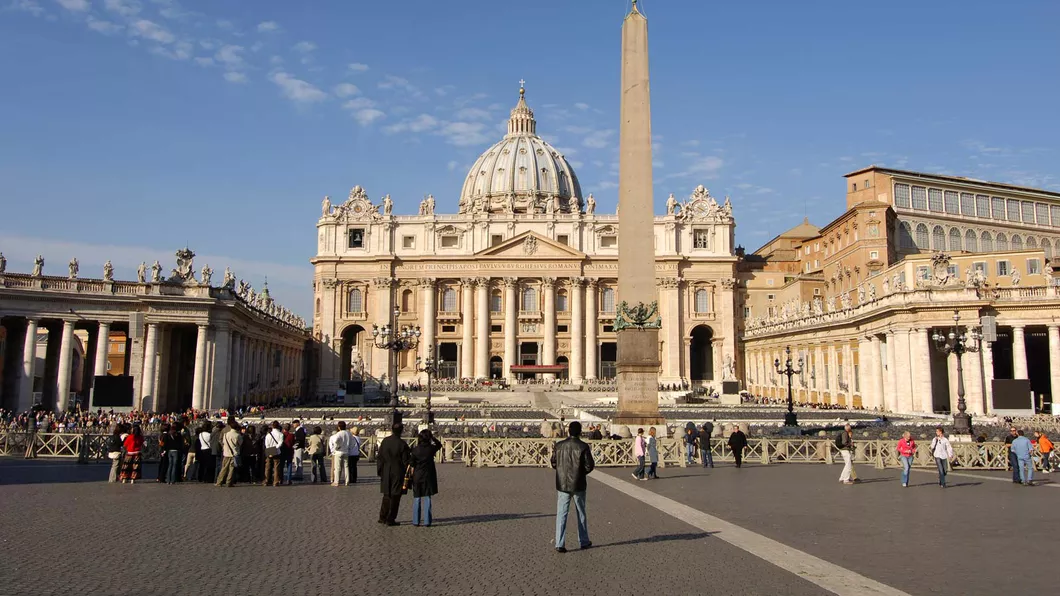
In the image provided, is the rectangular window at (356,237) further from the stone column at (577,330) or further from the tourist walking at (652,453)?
the tourist walking at (652,453)

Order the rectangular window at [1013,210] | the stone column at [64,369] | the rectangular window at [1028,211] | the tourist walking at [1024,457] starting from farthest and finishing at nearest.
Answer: the rectangular window at [1028,211]
the rectangular window at [1013,210]
the stone column at [64,369]
the tourist walking at [1024,457]

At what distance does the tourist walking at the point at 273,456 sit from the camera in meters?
15.9

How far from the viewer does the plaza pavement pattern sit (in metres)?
7.80

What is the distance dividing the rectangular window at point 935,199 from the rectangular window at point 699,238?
2375 centimetres

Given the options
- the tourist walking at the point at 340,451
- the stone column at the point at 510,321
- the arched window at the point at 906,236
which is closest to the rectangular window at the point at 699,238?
the stone column at the point at 510,321

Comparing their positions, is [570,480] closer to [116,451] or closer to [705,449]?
[116,451]

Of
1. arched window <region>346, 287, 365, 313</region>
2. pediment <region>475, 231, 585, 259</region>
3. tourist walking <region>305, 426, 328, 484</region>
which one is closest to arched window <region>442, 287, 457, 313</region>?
pediment <region>475, 231, 585, 259</region>

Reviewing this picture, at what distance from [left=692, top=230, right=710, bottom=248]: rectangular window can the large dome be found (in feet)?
86.5

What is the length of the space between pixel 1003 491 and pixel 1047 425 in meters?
18.4

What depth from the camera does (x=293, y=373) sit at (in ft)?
230

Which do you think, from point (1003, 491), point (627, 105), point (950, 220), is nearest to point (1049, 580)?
point (1003, 491)

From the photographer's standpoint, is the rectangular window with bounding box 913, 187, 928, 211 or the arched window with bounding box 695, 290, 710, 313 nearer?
the rectangular window with bounding box 913, 187, 928, 211

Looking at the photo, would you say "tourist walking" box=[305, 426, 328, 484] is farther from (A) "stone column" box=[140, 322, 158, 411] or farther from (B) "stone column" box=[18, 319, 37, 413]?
(B) "stone column" box=[18, 319, 37, 413]

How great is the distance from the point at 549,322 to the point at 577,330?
112 inches
